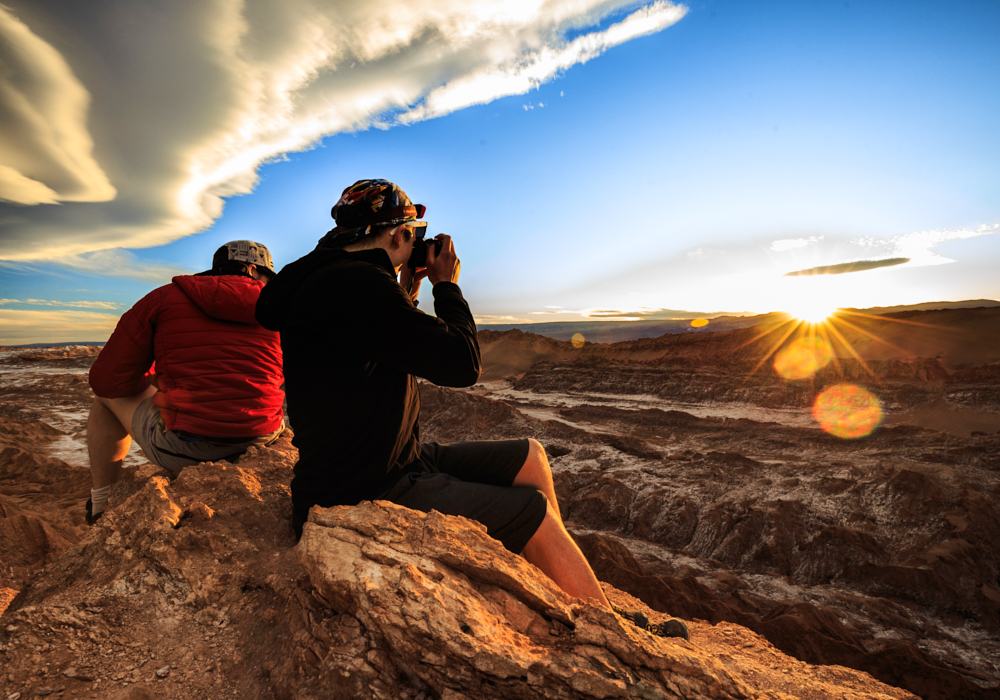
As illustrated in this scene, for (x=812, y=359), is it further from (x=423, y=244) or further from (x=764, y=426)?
(x=423, y=244)

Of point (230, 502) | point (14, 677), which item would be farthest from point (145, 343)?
point (14, 677)

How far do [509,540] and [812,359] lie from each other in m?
18.0

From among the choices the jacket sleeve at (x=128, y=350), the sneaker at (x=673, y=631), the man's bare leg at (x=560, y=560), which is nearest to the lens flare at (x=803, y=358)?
the sneaker at (x=673, y=631)

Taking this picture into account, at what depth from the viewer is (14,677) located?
3.67ft

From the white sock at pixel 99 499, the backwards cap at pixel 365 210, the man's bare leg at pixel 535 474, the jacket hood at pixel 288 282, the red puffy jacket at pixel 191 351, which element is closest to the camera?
the jacket hood at pixel 288 282

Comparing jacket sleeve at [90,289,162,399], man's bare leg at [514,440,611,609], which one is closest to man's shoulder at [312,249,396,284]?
man's bare leg at [514,440,611,609]

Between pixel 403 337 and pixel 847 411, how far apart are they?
13643 millimetres

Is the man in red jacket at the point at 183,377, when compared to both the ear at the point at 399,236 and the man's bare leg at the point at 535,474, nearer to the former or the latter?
the ear at the point at 399,236

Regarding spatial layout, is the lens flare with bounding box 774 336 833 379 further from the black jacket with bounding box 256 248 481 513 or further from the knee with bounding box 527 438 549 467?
the black jacket with bounding box 256 248 481 513

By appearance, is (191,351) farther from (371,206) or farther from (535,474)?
(535,474)

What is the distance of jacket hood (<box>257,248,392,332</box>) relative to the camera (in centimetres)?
148

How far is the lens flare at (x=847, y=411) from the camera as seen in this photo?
9352mm

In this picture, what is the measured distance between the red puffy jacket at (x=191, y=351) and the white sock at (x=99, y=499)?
1.62 ft

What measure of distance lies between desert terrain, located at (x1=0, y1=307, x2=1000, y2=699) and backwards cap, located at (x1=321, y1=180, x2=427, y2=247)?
3.16ft
